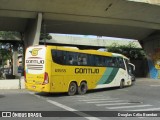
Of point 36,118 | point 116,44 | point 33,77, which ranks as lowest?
point 36,118

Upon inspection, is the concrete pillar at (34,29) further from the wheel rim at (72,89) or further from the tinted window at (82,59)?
the wheel rim at (72,89)

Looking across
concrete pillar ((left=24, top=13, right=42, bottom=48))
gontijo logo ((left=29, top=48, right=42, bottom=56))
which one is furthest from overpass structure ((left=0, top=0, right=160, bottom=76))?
gontijo logo ((left=29, top=48, right=42, bottom=56))

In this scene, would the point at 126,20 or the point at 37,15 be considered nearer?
the point at 37,15

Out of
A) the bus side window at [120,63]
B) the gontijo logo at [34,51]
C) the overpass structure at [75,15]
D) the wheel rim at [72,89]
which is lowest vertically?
the wheel rim at [72,89]

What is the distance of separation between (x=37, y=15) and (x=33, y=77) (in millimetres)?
9914

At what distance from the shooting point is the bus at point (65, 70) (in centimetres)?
1850

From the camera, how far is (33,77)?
19.2 meters

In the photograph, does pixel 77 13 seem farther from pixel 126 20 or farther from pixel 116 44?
pixel 116 44

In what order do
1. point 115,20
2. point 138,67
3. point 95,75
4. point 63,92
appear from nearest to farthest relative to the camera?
point 63,92, point 95,75, point 115,20, point 138,67

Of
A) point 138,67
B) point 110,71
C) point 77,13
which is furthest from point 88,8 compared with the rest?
point 138,67

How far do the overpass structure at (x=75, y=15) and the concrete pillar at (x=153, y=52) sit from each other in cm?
526

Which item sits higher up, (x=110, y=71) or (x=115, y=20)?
(x=115, y=20)

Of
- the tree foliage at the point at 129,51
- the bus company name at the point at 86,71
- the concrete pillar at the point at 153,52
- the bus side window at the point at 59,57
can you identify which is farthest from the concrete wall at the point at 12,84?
the tree foliage at the point at 129,51

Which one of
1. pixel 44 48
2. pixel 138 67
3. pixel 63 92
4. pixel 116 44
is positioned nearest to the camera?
pixel 44 48
